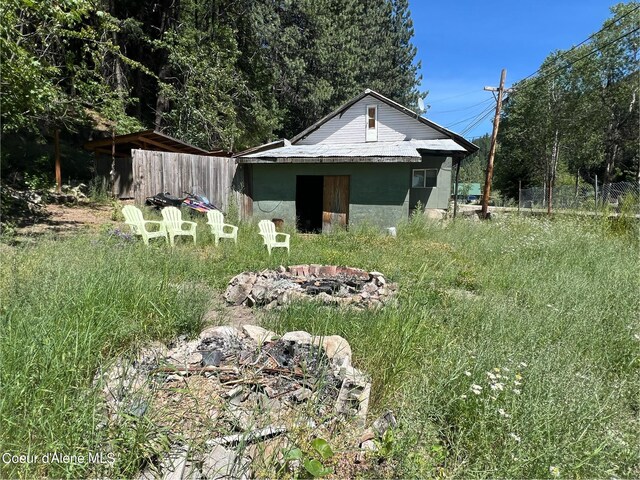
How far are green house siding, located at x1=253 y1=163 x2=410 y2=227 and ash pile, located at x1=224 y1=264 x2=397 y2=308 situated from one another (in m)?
5.26

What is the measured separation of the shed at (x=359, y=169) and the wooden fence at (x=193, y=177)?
508 millimetres

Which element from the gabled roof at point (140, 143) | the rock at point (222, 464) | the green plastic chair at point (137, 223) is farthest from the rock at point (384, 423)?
the gabled roof at point (140, 143)

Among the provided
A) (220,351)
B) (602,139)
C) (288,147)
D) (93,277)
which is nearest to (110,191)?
(288,147)

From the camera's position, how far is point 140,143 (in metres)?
12.7

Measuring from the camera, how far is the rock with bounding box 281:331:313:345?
2.79m

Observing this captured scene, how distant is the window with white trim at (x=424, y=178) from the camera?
1301cm

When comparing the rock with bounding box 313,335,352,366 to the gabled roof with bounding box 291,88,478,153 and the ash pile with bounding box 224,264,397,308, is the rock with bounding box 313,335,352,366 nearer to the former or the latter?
the ash pile with bounding box 224,264,397,308

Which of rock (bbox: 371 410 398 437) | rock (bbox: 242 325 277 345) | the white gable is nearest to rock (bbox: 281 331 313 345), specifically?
rock (bbox: 242 325 277 345)

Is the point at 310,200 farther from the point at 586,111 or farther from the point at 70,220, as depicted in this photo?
the point at 586,111

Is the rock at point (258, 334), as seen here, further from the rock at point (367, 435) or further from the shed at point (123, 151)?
the shed at point (123, 151)

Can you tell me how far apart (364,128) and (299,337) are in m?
13.0

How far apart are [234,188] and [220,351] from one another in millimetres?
9955

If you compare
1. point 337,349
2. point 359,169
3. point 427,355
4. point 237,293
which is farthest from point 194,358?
point 359,169

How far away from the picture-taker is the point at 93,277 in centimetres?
305
